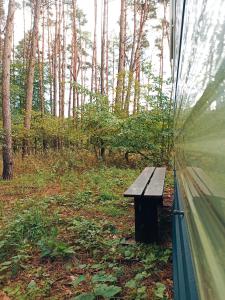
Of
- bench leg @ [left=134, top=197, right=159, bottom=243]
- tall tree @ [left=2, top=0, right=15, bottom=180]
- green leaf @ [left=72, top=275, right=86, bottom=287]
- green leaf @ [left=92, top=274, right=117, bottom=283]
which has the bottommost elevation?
green leaf @ [left=72, top=275, right=86, bottom=287]

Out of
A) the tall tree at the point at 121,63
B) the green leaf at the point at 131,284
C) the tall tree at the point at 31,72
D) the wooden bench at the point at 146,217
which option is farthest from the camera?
the tall tree at the point at 31,72

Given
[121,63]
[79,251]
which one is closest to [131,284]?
[79,251]

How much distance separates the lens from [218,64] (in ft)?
1.27

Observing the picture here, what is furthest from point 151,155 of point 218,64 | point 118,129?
point 218,64

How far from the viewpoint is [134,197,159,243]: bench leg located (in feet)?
12.3

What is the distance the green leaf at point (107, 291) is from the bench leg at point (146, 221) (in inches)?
42.0

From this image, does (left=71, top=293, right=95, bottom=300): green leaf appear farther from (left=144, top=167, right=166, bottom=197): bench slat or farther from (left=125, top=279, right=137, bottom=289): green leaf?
(left=144, top=167, right=166, bottom=197): bench slat

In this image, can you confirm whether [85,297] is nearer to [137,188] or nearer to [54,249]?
[54,249]

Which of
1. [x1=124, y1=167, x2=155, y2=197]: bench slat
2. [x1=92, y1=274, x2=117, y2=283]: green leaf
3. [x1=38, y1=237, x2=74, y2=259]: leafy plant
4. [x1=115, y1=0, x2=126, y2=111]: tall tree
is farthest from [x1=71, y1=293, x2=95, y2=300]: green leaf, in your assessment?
[x1=115, y1=0, x2=126, y2=111]: tall tree

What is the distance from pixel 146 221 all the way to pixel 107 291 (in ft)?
3.93

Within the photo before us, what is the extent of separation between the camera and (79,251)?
144 inches

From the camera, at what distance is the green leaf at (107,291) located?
2.62 m

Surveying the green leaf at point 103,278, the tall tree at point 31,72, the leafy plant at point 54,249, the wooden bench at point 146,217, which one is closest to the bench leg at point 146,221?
the wooden bench at point 146,217

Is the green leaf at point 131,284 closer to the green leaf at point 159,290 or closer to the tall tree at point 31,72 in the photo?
the green leaf at point 159,290
